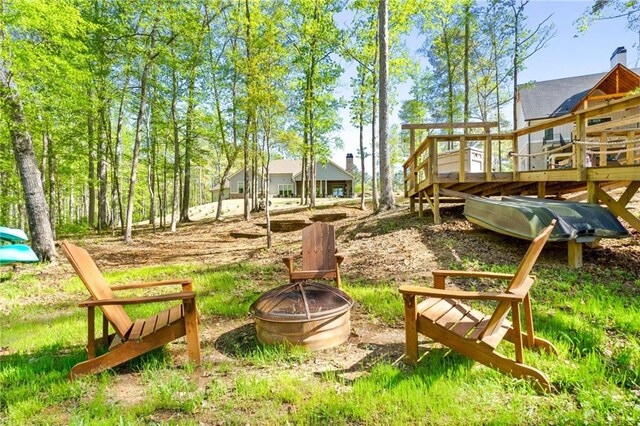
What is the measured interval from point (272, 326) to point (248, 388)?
0.73 m

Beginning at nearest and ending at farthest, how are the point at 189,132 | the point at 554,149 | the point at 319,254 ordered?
the point at 319,254
the point at 554,149
the point at 189,132

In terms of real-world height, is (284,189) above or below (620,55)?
below

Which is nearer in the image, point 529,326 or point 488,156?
point 529,326

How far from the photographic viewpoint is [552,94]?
22.4 m

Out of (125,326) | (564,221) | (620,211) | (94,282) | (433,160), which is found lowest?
(125,326)

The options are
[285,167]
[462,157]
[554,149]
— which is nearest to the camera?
[462,157]

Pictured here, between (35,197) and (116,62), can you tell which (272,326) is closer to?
(35,197)

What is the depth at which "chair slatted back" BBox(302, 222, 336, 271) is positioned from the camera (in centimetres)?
486

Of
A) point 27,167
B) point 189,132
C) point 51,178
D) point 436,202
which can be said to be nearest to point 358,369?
point 436,202

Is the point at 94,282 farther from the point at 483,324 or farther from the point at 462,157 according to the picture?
the point at 462,157

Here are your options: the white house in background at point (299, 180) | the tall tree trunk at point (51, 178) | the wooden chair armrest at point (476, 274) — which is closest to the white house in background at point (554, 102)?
the white house in background at point (299, 180)

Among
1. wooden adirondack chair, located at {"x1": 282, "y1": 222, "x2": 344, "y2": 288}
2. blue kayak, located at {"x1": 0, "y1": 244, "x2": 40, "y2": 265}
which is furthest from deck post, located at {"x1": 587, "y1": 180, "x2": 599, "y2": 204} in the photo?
blue kayak, located at {"x1": 0, "y1": 244, "x2": 40, "y2": 265}

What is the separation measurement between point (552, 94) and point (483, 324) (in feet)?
86.5

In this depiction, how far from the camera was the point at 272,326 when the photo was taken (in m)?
3.16
